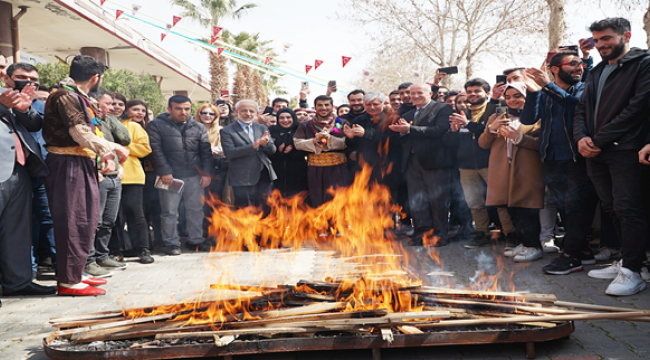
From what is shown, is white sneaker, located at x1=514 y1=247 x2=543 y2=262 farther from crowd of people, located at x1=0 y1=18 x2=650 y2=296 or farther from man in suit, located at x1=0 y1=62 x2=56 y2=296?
man in suit, located at x1=0 y1=62 x2=56 y2=296

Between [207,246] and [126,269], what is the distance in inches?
66.8

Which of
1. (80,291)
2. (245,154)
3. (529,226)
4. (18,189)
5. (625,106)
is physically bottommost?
(80,291)

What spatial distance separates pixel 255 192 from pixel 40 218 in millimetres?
3180

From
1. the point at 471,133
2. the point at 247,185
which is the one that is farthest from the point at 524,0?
the point at 247,185

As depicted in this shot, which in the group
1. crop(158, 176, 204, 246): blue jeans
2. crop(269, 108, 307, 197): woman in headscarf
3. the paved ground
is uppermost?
crop(269, 108, 307, 197): woman in headscarf

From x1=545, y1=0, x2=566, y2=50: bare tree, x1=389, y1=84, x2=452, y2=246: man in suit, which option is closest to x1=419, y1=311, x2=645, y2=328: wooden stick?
x1=389, y1=84, x2=452, y2=246: man in suit

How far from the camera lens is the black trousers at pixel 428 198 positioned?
7789 mm

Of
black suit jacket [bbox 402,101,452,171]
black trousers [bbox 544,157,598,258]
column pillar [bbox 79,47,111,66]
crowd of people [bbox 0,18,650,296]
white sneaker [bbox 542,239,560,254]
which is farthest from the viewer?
column pillar [bbox 79,47,111,66]

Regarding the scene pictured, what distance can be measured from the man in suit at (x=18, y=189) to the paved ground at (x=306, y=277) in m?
0.24

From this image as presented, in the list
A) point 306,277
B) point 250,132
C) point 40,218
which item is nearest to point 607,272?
point 306,277

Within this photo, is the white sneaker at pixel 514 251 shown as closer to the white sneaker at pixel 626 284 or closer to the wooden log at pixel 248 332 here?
the white sneaker at pixel 626 284

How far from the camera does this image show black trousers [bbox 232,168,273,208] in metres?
8.28

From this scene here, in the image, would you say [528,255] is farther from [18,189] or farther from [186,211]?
[18,189]

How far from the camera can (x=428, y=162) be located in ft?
25.6
